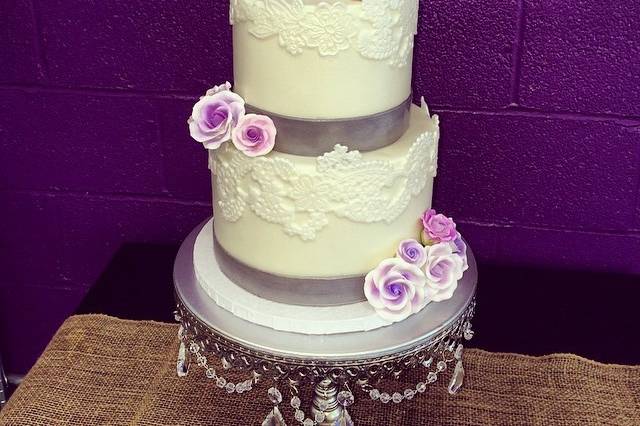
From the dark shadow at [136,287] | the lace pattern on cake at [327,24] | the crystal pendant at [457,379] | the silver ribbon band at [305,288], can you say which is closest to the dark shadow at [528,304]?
the dark shadow at [136,287]

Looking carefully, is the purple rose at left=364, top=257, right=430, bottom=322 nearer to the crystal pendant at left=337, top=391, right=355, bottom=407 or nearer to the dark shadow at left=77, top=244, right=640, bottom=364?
the crystal pendant at left=337, top=391, right=355, bottom=407

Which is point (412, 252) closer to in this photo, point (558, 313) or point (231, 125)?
point (231, 125)

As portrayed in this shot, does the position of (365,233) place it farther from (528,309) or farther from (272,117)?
(528,309)

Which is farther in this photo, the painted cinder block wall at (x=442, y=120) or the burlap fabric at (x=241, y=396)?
the painted cinder block wall at (x=442, y=120)

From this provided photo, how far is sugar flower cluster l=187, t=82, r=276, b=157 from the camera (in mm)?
910

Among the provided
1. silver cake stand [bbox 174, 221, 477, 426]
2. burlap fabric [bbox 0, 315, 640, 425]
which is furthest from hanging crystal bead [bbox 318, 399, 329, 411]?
burlap fabric [bbox 0, 315, 640, 425]

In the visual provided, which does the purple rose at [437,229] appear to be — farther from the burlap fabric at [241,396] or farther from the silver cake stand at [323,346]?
the burlap fabric at [241,396]

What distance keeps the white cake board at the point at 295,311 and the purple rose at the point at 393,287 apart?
2 centimetres

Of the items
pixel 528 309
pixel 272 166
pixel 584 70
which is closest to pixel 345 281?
pixel 272 166

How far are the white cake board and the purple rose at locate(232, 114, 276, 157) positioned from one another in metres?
0.20

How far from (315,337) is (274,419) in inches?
8.1

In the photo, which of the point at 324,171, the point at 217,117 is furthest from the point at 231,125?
the point at 324,171

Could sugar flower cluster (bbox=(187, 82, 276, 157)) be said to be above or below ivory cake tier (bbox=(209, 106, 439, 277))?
above

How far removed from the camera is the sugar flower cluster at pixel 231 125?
2.99 feet
